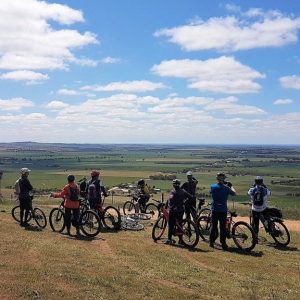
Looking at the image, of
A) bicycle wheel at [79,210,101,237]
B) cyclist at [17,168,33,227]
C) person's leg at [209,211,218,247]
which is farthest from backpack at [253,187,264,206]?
cyclist at [17,168,33,227]

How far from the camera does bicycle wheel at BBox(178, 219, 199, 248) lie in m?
14.3

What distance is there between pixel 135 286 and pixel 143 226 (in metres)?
8.71

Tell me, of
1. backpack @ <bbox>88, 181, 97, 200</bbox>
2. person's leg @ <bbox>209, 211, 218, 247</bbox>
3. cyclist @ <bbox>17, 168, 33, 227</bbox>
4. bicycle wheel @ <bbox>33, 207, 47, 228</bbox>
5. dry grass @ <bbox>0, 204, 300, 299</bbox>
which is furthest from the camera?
bicycle wheel @ <bbox>33, 207, 47, 228</bbox>

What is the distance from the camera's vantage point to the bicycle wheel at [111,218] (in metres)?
17.0

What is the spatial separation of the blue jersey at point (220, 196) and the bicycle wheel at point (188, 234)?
0.97m

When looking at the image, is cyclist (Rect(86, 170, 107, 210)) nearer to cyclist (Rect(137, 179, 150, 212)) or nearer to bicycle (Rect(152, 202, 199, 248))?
bicycle (Rect(152, 202, 199, 248))

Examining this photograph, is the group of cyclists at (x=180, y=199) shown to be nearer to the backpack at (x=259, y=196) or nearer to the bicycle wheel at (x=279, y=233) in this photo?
the backpack at (x=259, y=196)

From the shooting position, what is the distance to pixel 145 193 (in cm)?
2130

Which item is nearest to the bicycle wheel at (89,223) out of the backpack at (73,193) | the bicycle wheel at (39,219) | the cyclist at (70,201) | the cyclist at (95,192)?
the cyclist at (70,201)

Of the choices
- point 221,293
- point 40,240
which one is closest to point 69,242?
point 40,240

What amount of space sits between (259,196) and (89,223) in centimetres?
599

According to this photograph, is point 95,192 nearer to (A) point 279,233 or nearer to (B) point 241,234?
(B) point 241,234

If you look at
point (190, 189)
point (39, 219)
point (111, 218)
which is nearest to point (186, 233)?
Answer: point (190, 189)

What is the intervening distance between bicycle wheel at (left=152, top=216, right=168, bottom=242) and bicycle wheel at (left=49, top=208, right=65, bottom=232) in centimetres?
353
